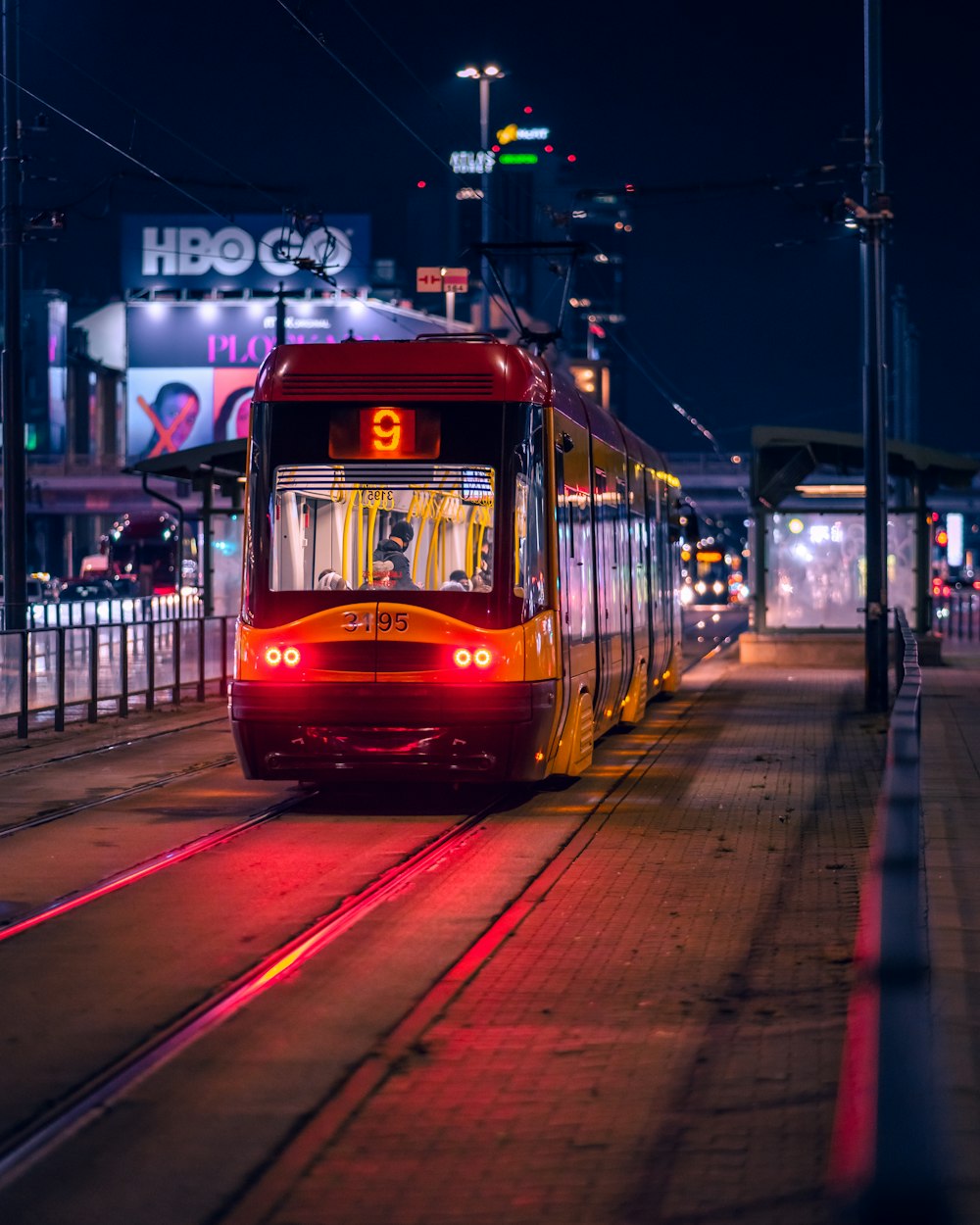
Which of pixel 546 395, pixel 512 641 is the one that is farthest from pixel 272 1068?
pixel 546 395

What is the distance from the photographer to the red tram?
13039 millimetres

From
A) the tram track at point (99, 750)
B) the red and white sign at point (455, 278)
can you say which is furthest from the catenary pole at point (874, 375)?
the red and white sign at point (455, 278)

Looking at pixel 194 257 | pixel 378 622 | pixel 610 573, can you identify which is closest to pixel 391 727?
pixel 378 622

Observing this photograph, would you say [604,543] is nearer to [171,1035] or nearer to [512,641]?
[512,641]

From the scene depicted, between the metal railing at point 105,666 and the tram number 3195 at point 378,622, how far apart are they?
7.18 metres

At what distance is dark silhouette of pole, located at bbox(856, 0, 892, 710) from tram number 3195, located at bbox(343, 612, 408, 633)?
12.1 meters

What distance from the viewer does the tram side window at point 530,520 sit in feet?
43.3

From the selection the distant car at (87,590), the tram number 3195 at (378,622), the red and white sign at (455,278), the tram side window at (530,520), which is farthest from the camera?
the distant car at (87,590)

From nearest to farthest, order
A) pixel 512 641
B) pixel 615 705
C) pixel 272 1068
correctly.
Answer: pixel 272 1068, pixel 512 641, pixel 615 705

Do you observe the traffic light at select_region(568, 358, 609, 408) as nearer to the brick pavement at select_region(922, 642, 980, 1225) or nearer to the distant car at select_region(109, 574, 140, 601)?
the distant car at select_region(109, 574, 140, 601)

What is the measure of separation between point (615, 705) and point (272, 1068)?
475 inches

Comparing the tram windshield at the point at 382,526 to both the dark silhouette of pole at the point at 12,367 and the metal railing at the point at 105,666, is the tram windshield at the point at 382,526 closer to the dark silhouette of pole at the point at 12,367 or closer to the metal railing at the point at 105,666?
the metal railing at the point at 105,666

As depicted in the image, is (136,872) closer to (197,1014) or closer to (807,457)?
(197,1014)

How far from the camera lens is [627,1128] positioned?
5844mm
